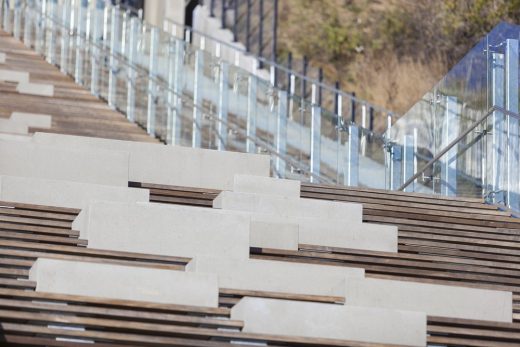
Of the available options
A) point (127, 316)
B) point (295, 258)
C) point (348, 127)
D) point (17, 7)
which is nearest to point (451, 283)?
point (295, 258)

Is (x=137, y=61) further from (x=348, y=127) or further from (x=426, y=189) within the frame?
(x=426, y=189)

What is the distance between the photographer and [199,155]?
10.1 meters

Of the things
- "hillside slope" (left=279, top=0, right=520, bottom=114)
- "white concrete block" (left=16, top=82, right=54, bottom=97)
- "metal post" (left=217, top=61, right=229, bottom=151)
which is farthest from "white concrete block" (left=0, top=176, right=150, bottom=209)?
"hillside slope" (left=279, top=0, right=520, bottom=114)

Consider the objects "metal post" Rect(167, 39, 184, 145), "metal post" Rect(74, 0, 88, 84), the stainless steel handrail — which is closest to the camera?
the stainless steel handrail

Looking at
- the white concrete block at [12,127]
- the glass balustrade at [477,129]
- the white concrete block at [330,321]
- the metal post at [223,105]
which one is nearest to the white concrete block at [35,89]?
the metal post at [223,105]

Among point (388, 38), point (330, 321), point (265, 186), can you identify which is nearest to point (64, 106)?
point (265, 186)

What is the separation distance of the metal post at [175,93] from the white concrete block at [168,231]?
6.89 m

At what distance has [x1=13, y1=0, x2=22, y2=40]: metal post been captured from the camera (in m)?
18.6

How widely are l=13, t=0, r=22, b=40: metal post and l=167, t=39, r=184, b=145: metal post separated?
3.55 m

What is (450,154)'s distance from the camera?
11.6m

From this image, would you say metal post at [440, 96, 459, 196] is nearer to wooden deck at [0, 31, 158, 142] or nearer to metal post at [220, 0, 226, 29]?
wooden deck at [0, 31, 158, 142]

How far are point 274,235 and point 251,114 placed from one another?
227 inches

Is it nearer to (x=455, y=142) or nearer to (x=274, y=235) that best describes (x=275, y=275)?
(x=274, y=235)

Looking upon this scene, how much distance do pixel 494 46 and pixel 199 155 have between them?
2586 mm
